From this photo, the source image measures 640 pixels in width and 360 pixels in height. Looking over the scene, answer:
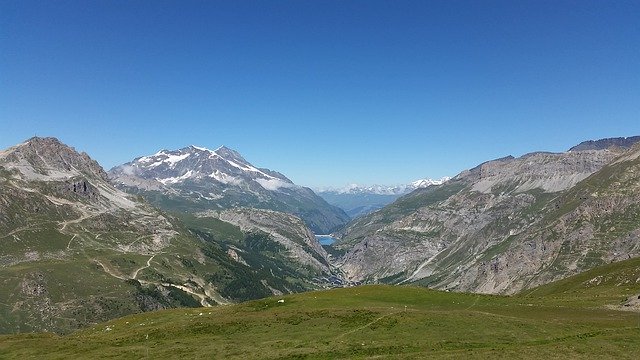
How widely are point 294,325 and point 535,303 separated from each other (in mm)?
49704

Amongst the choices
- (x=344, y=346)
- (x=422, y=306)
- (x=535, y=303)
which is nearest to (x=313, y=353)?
(x=344, y=346)

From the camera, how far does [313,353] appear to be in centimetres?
5794

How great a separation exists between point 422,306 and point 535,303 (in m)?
23.0

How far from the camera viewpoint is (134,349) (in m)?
67.1

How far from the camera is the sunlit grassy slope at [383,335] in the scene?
184 feet

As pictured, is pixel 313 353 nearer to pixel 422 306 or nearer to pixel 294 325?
pixel 294 325

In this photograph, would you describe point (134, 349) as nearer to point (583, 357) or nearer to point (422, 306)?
point (422, 306)

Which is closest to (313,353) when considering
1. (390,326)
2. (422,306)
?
(390,326)

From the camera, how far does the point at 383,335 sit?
212 ft

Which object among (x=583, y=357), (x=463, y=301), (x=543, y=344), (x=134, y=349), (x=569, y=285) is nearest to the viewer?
(x=583, y=357)

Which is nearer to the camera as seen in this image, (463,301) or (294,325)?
(294,325)

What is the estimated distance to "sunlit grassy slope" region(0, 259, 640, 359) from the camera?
184ft

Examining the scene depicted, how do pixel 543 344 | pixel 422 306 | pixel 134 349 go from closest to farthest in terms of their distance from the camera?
pixel 543 344, pixel 134 349, pixel 422 306

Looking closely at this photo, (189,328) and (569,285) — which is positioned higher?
(189,328)
